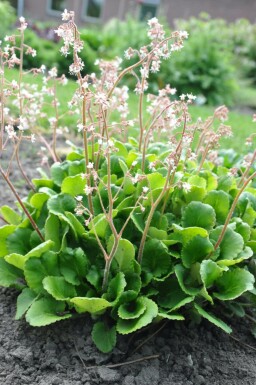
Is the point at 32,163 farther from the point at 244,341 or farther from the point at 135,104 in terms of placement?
the point at 135,104

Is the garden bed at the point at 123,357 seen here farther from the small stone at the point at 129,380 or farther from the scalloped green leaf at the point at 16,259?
the scalloped green leaf at the point at 16,259

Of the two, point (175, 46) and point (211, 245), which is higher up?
point (175, 46)

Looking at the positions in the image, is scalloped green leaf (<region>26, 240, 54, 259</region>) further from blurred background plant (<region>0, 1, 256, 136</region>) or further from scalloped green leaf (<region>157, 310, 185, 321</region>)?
blurred background plant (<region>0, 1, 256, 136</region>)

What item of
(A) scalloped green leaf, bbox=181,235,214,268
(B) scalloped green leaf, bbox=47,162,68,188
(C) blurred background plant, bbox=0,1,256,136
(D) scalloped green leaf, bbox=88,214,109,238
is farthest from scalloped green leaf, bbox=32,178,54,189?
(C) blurred background plant, bbox=0,1,256,136

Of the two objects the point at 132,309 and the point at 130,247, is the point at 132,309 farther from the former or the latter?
the point at 130,247

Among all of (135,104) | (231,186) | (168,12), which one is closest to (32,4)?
(168,12)
